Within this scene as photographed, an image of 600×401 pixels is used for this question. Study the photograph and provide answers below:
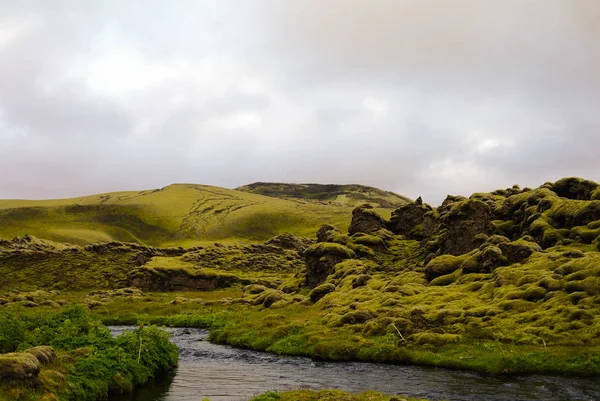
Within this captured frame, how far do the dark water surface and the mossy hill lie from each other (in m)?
2.62

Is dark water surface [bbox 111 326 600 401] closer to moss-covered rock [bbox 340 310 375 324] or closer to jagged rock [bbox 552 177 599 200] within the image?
moss-covered rock [bbox 340 310 375 324]

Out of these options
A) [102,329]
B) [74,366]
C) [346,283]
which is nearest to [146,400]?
[74,366]

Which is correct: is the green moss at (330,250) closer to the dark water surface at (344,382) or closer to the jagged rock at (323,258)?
the jagged rock at (323,258)

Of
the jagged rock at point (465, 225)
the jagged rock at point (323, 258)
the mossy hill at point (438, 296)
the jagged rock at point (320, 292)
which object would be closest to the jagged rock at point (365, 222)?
the mossy hill at point (438, 296)

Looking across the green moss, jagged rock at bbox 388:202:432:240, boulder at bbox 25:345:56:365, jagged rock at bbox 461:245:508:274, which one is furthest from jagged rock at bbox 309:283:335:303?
boulder at bbox 25:345:56:365

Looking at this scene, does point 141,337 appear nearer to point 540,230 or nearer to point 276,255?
point 540,230

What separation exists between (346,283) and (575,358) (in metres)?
46.1

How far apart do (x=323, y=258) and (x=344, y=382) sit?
201 ft

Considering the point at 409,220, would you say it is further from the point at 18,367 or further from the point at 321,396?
the point at 18,367

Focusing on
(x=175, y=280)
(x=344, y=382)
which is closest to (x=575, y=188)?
(x=344, y=382)

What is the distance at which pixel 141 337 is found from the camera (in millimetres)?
40469

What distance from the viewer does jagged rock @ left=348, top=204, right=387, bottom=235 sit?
11800 cm

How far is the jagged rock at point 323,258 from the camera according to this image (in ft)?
321

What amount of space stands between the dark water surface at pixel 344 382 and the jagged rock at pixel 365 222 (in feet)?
238
